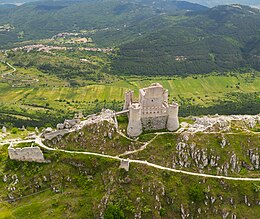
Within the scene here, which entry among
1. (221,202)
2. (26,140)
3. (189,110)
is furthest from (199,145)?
(189,110)

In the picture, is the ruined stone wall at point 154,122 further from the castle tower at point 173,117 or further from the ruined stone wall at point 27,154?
the ruined stone wall at point 27,154

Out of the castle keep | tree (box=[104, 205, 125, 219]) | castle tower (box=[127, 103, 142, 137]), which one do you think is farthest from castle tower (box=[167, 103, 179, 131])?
tree (box=[104, 205, 125, 219])

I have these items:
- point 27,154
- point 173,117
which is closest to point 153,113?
point 173,117

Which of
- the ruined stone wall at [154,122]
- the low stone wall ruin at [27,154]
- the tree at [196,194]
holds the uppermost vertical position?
the ruined stone wall at [154,122]

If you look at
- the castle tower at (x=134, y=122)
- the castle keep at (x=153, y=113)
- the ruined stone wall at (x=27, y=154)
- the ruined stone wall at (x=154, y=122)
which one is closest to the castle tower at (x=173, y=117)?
the castle keep at (x=153, y=113)

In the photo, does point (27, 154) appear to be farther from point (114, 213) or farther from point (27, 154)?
point (114, 213)

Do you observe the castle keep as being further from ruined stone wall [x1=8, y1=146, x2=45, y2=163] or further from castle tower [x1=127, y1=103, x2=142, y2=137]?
ruined stone wall [x1=8, y1=146, x2=45, y2=163]

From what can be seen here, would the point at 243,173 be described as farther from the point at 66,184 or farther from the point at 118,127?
the point at 66,184
